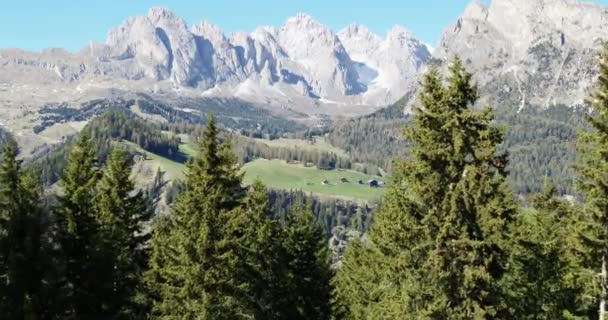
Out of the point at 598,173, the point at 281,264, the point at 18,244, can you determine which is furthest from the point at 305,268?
the point at 598,173

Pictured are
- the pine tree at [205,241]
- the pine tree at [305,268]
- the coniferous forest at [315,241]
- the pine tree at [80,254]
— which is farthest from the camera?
the pine tree at [305,268]

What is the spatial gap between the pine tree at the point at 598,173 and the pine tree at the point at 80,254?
2581cm

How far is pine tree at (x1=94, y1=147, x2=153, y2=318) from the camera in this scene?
39906 millimetres

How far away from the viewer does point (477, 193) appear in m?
24.9

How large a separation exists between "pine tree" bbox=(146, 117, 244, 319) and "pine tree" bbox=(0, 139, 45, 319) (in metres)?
7.33

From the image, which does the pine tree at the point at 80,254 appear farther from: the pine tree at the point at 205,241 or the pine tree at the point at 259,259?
the pine tree at the point at 259,259

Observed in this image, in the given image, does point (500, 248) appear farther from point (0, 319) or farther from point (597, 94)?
point (0, 319)

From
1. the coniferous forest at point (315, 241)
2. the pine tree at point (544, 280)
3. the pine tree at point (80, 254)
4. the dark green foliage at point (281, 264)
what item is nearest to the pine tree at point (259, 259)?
the dark green foliage at point (281, 264)

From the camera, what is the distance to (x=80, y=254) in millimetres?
38125

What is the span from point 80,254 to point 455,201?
2321 centimetres

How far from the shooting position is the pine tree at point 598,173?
85.2 feet

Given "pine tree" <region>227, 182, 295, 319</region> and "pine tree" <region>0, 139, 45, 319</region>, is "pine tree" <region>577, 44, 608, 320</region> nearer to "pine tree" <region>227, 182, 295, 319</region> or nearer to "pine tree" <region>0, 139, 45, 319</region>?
"pine tree" <region>227, 182, 295, 319</region>

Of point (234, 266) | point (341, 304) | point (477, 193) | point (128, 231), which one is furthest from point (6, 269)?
point (341, 304)

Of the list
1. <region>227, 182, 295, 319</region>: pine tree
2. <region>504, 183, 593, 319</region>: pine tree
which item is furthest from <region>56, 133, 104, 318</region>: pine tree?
<region>504, 183, 593, 319</region>: pine tree
